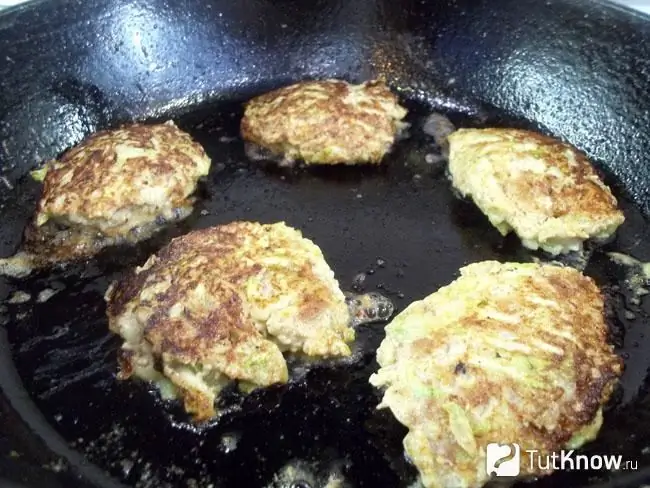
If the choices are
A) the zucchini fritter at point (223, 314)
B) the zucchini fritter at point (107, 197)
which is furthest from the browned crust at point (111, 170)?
the zucchini fritter at point (223, 314)

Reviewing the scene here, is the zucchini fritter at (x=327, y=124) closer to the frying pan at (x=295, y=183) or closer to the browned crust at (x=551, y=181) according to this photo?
the frying pan at (x=295, y=183)

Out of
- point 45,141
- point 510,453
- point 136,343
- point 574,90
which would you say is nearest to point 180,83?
point 45,141

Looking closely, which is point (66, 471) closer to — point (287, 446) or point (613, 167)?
point (287, 446)

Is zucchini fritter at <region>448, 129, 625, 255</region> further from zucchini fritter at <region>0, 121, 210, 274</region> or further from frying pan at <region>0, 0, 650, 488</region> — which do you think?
zucchini fritter at <region>0, 121, 210, 274</region>

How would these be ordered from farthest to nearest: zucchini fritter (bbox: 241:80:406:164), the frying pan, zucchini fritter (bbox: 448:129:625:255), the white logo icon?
1. zucchini fritter (bbox: 241:80:406:164)
2. zucchini fritter (bbox: 448:129:625:255)
3. the frying pan
4. the white logo icon

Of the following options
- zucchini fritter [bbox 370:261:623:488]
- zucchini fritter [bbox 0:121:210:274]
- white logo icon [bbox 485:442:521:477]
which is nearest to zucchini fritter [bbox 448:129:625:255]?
zucchini fritter [bbox 370:261:623:488]

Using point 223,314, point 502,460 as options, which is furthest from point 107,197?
point 502,460
